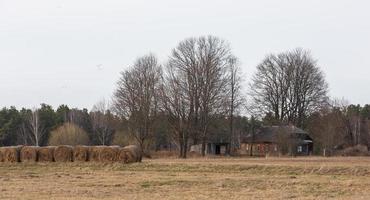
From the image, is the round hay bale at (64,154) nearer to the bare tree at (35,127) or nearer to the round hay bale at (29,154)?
Answer: the round hay bale at (29,154)

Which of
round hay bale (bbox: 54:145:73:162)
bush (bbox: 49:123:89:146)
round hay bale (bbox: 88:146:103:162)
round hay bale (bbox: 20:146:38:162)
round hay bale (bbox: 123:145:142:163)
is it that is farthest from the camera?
bush (bbox: 49:123:89:146)

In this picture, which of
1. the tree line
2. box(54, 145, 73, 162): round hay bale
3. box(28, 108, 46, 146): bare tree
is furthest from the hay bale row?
box(28, 108, 46, 146): bare tree

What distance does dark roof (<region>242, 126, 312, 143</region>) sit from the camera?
7992cm

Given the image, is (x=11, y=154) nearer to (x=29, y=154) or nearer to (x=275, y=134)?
(x=29, y=154)

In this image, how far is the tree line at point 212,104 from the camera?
78.2m

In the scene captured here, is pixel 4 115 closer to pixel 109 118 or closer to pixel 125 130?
Result: pixel 109 118

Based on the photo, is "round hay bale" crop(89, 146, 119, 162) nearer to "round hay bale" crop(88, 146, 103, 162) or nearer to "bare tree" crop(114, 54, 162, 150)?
"round hay bale" crop(88, 146, 103, 162)

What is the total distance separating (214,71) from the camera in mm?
78875

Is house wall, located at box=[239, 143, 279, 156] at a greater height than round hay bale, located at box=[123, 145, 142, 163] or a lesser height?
greater

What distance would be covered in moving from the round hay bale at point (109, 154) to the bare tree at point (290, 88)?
4546 cm

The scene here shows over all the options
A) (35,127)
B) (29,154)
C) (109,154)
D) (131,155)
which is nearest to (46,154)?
(29,154)

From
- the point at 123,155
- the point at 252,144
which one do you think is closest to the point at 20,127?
the point at 252,144

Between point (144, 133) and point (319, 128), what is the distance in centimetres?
2532

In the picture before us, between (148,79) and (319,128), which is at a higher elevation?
(148,79)
